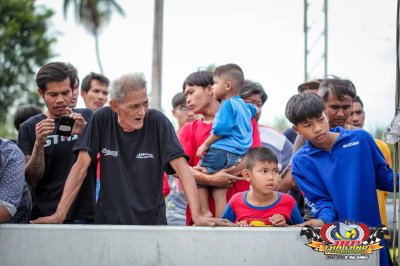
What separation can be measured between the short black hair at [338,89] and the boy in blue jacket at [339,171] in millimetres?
737

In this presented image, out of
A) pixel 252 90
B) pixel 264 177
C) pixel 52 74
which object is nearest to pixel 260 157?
pixel 264 177

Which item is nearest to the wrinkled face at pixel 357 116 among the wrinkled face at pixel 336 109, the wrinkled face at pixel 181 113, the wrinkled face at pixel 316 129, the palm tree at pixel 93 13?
the wrinkled face at pixel 336 109

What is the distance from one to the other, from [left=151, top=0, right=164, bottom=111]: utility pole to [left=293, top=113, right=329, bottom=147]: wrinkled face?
13308mm

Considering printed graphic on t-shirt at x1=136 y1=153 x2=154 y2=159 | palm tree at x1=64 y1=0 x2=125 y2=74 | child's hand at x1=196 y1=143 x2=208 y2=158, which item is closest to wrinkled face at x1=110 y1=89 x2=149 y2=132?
printed graphic on t-shirt at x1=136 y1=153 x2=154 y2=159

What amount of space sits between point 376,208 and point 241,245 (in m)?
1.16

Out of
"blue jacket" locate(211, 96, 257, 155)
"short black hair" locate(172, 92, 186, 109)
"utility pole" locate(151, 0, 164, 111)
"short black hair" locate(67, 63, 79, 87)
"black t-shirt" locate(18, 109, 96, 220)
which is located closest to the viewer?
"black t-shirt" locate(18, 109, 96, 220)

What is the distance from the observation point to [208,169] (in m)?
4.94

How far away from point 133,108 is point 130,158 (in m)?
0.33

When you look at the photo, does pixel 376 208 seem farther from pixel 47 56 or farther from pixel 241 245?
pixel 47 56

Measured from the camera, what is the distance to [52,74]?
453 centimetres

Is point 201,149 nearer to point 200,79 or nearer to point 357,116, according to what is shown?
point 200,79

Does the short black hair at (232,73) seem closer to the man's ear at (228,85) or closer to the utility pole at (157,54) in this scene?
the man's ear at (228,85)

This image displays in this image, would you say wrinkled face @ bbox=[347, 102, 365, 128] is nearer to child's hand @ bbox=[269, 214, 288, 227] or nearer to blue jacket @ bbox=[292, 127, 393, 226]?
blue jacket @ bbox=[292, 127, 393, 226]

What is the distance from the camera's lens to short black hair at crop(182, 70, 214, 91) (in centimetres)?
533
